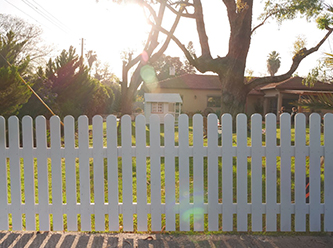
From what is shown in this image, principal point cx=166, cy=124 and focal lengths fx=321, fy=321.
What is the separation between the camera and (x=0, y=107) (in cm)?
855

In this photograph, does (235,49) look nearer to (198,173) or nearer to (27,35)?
(198,173)

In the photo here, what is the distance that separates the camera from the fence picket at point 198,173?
3646 millimetres

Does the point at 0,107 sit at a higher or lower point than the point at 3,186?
higher

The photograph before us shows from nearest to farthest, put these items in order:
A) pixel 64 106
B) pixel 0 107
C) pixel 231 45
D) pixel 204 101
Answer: pixel 0 107, pixel 231 45, pixel 64 106, pixel 204 101

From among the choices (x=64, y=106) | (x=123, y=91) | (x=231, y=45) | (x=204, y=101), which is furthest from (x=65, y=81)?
(x=204, y=101)

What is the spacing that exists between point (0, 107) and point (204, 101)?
868 inches

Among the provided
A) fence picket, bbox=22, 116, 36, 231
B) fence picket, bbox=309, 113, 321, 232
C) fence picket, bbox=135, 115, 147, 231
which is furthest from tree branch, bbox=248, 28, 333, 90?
fence picket, bbox=22, 116, 36, 231

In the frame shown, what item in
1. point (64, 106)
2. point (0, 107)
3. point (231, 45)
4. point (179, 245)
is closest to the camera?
point (179, 245)

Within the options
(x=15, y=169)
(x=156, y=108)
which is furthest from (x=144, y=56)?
(x=15, y=169)

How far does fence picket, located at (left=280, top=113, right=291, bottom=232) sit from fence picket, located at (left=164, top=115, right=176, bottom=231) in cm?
126

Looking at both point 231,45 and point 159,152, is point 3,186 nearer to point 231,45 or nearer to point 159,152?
point 159,152

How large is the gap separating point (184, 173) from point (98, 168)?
0.98 m

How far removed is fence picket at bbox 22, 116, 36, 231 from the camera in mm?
3654

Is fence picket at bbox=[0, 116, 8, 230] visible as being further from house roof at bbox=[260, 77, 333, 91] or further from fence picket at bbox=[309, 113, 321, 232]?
house roof at bbox=[260, 77, 333, 91]
